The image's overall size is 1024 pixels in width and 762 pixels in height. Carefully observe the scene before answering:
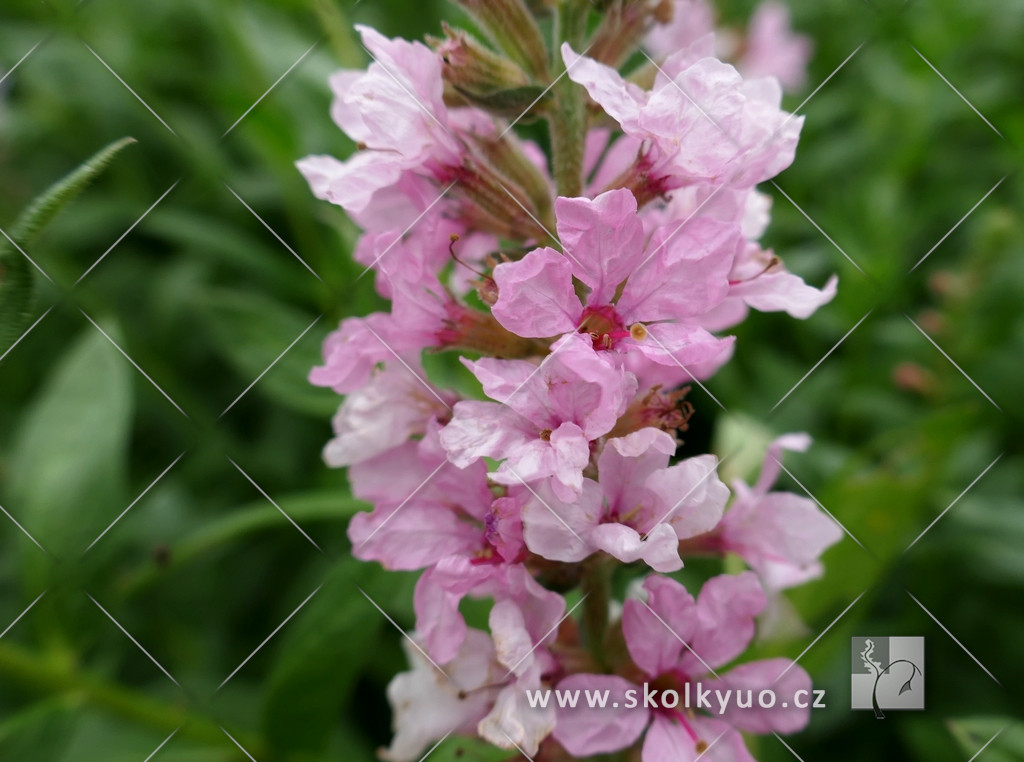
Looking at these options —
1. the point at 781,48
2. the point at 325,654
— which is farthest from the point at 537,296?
the point at 781,48

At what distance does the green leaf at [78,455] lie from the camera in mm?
1481

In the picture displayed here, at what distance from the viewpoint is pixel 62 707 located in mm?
1379

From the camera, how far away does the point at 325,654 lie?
48.6 inches

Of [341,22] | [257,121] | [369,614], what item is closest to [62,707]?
[369,614]

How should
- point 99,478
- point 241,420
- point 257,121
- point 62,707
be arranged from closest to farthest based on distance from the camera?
point 62,707 → point 99,478 → point 257,121 → point 241,420

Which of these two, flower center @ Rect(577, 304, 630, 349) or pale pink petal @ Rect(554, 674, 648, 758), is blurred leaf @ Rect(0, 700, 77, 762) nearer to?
pale pink petal @ Rect(554, 674, 648, 758)

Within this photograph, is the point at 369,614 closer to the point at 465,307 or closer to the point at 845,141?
the point at 465,307

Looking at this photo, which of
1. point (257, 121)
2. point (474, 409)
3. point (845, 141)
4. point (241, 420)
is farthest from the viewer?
point (845, 141)

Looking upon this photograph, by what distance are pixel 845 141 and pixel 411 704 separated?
2057mm

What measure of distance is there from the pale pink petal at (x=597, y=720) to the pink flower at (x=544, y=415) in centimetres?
23

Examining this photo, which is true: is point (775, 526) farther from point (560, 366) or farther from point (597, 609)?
point (560, 366)

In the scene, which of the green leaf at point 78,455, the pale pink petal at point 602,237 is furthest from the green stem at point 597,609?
the green leaf at point 78,455

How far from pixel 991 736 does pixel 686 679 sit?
36 centimetres

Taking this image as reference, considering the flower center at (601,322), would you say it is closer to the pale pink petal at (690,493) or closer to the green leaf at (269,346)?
the pale pink petal at (690,493)
